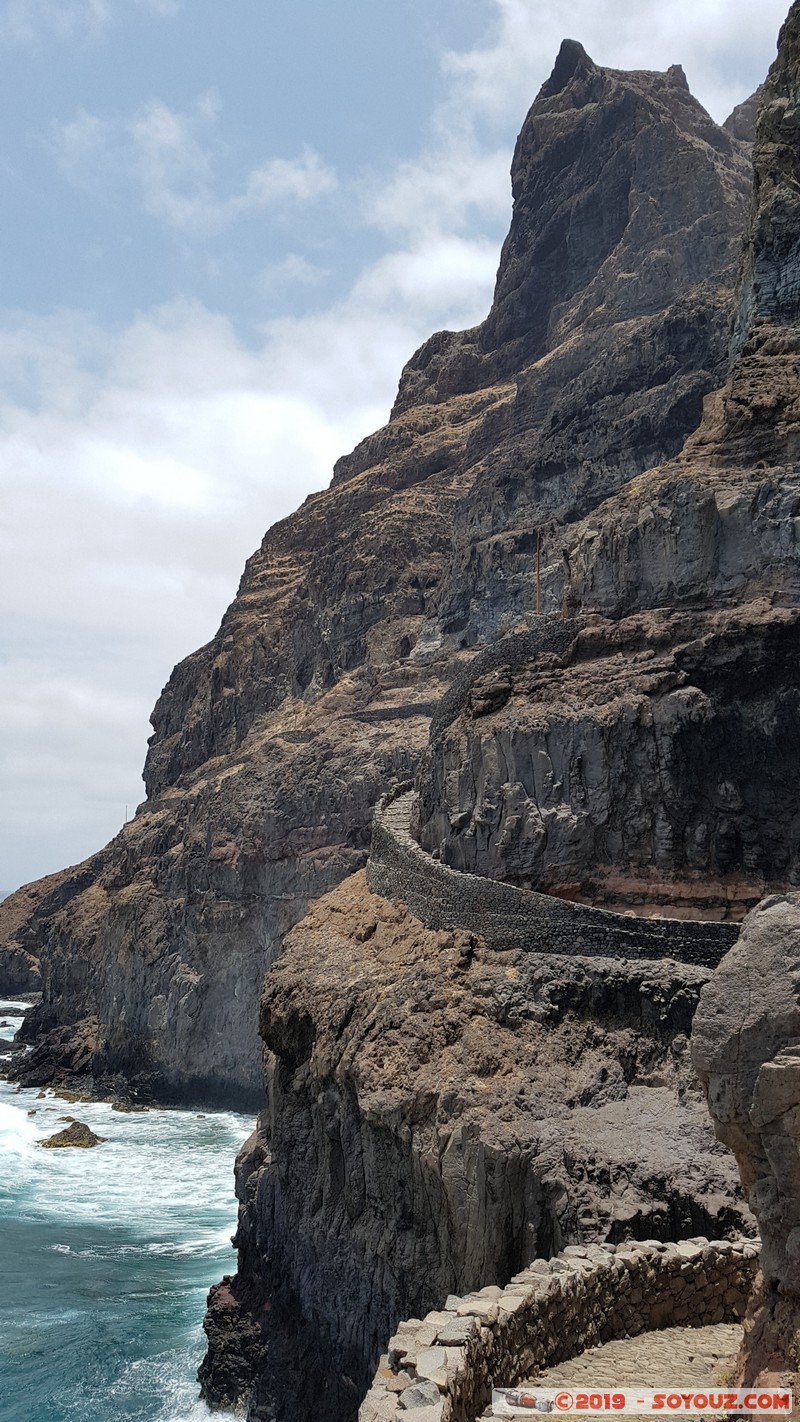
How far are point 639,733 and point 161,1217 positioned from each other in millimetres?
25834

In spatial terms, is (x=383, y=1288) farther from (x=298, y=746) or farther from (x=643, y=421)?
(x=643, y=421)

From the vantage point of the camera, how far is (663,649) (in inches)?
987

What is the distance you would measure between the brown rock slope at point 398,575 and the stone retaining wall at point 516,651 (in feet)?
72.4

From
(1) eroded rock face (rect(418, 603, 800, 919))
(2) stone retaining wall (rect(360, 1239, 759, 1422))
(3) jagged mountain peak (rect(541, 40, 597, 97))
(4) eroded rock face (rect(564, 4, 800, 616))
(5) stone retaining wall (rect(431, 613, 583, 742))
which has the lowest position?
(2) stone retaining wall (rect(360, 1239, 759, 1422))

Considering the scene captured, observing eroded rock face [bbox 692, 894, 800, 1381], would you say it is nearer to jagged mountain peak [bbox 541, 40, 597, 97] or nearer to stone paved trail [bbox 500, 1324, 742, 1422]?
stone paved trail [bbox 500, 1324, 742, 1422]

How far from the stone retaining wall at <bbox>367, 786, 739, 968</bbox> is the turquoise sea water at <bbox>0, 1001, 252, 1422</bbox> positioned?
471 inches

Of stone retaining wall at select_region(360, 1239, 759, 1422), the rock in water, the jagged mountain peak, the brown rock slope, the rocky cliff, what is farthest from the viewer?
the jagged mountain peak

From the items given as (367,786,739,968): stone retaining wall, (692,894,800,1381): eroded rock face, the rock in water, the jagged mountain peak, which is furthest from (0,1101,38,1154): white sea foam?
the jagged mountain peak

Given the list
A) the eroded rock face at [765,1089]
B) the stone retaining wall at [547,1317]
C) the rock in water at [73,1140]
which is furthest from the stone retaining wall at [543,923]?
the rock in water at [73,1140]

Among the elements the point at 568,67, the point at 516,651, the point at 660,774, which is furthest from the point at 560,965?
the point at 568,67

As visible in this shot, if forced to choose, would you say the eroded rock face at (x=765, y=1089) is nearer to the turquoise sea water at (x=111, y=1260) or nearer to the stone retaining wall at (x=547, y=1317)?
the stone retaining wall at (x=547, y=1317)

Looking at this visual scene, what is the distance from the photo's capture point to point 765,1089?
799cm

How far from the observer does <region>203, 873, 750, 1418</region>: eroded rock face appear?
17.4m

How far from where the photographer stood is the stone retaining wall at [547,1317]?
28.6ft
